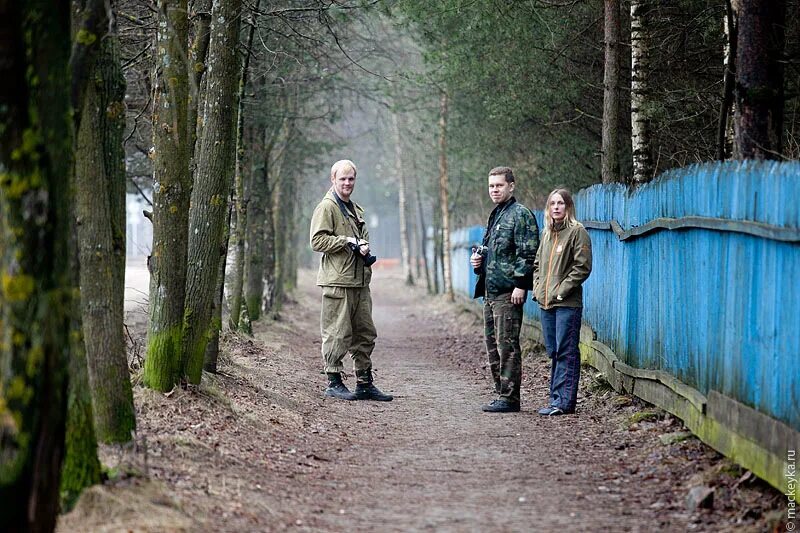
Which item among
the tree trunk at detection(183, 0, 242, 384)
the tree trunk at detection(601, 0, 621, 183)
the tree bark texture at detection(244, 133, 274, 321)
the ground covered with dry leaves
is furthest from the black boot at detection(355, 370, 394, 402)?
the tree bark texture at detection(244, 133, 274, 321)

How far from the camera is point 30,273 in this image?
3.95 meters

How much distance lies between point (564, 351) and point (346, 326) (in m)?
2.43

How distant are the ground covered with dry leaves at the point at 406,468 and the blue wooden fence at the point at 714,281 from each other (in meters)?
0.54

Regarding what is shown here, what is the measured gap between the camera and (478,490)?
640 centimetres

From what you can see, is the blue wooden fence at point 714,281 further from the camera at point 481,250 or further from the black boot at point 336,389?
the black boot at point 336,389

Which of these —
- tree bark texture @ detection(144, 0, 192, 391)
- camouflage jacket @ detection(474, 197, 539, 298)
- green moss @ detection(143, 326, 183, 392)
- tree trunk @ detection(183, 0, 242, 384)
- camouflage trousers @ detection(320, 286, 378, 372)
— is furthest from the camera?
camouflage trousers @ detection(320, 286, 378, 372)

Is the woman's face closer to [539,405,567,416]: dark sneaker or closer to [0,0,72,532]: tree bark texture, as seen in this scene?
[539,405,567,416]: dark sneaker

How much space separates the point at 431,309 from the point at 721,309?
21.2 meters

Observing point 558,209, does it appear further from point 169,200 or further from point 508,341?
point 169,200

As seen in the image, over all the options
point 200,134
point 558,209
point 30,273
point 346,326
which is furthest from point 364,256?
point 30,273

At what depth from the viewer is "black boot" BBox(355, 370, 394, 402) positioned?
10.6 m

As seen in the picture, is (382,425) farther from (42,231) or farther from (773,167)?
(42,231)

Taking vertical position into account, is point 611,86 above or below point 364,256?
above

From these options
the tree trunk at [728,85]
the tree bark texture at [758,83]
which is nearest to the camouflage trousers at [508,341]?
the tree trunk at [728,85]
